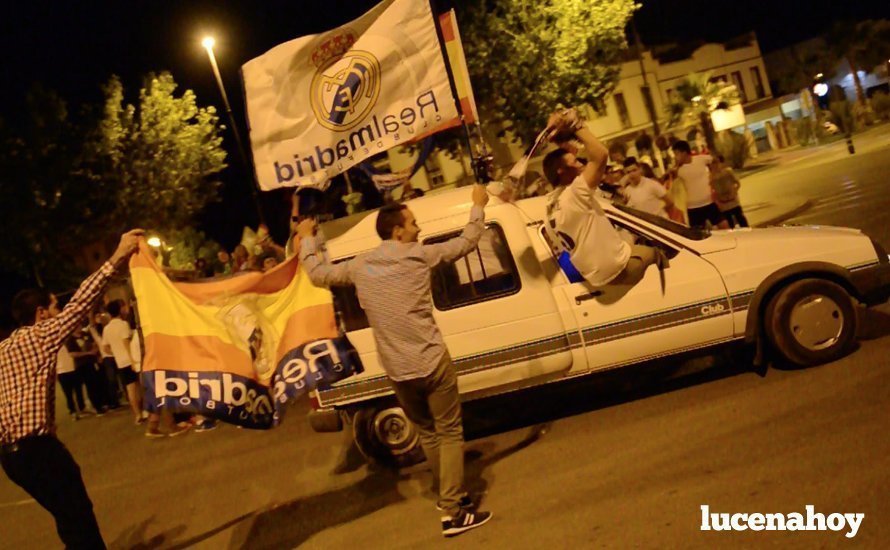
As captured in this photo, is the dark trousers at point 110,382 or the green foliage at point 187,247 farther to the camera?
the green foliage at point 187,247

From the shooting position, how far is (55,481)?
4.78 meters

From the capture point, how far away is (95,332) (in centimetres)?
1410

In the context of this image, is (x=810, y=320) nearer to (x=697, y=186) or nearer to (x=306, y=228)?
(x=306, y=228)

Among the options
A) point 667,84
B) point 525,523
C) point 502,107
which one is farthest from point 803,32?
point 525,523

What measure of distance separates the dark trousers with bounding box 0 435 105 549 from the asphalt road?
4.88ft

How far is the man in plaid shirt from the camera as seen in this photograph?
4711 mm

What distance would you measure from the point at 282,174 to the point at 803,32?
280ft

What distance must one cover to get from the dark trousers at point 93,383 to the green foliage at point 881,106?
48.2 metres

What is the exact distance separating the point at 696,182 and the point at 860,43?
6293 centimetres

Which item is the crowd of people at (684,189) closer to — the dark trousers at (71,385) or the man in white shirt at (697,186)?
the man in white shirt at (697,186)

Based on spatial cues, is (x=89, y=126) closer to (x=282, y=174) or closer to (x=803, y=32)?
(x=282, y=174)

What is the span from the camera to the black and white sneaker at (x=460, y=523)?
5.21m

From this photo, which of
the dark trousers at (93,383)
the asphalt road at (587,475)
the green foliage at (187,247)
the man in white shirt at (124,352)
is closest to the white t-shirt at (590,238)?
the asphalt road at (587,475)

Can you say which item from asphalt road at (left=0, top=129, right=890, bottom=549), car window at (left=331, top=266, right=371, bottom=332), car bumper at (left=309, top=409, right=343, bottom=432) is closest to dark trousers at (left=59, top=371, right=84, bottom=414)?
asphalt road at (left=0, top=129, right=890, bottom=549)
